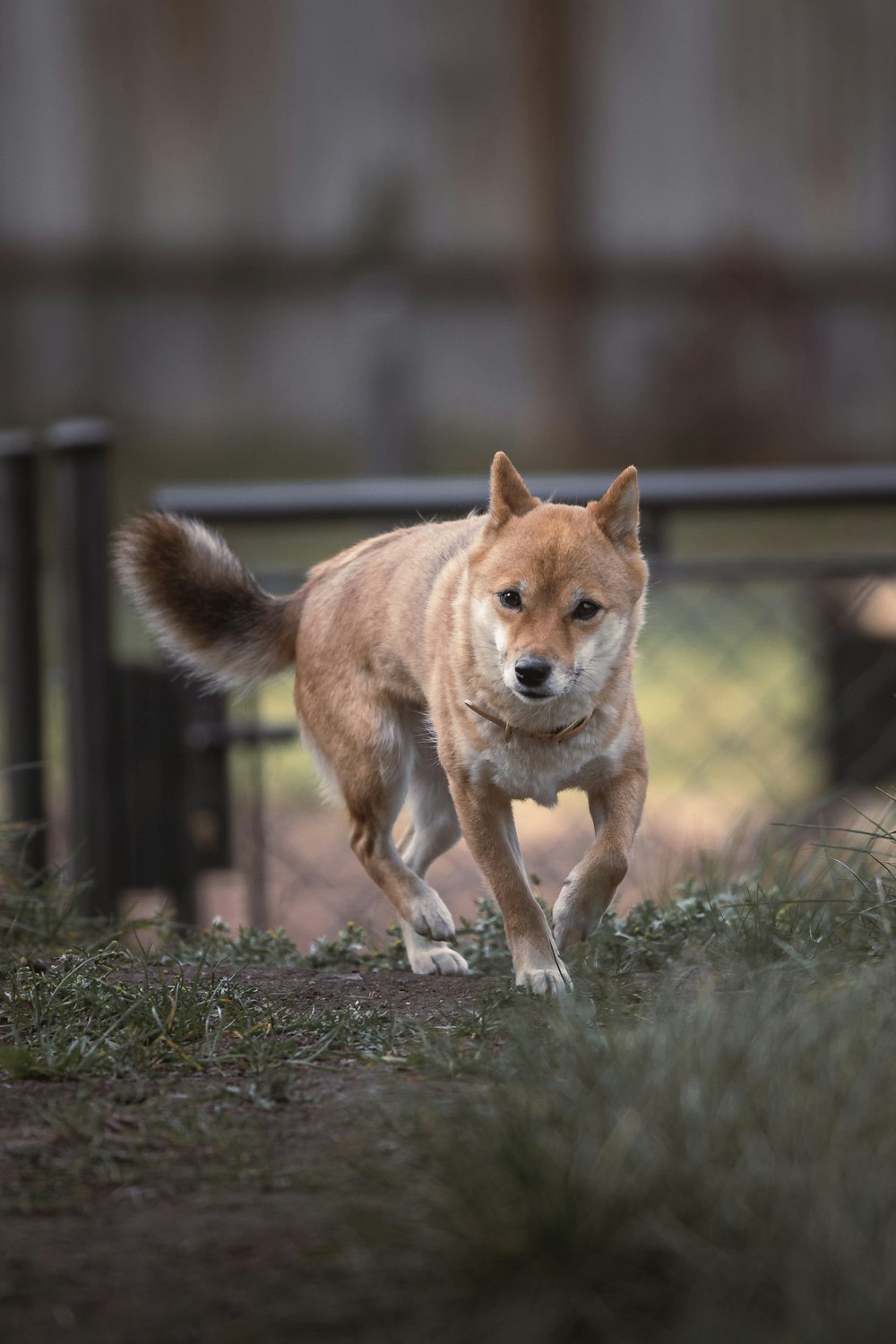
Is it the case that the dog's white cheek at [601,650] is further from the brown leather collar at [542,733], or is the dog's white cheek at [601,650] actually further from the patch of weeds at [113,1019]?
the patch of weeds at [113,1019]

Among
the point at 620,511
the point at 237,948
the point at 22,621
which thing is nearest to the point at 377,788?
the point at 237,948

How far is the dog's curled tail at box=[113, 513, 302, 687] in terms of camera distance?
3.34m

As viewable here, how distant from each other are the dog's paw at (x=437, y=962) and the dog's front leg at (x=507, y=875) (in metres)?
0.24

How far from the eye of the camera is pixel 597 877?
2.59 m

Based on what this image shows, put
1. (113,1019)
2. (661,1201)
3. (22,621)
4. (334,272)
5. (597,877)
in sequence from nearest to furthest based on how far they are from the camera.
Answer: (661,1201) < (113,1019) < (597,877) < (22,621) < (334,272)

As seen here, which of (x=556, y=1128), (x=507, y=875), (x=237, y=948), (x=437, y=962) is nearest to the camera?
(x=556, y=1128)

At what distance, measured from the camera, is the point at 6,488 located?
4.40 metres

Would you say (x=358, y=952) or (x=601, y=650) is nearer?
(x=601, y=650)

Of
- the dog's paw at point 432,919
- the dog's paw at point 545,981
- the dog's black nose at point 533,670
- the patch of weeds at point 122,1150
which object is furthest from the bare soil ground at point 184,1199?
the dog's paw at point 432,919

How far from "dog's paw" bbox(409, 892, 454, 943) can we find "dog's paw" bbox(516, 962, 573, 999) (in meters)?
0.38

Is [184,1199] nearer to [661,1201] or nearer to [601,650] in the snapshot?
[661,1201]

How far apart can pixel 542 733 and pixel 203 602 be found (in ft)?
3.50

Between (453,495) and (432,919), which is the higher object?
(453,495)

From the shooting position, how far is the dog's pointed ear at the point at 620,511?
278 cm
